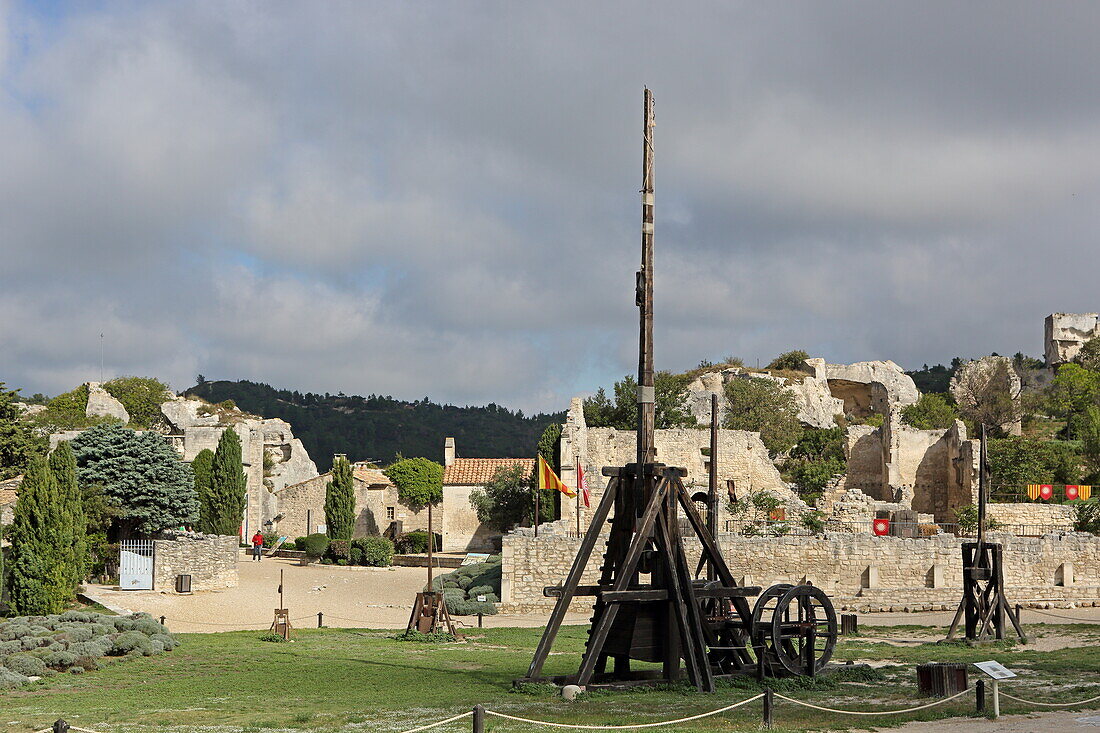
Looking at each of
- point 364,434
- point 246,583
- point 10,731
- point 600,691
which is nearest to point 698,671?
point 600,691

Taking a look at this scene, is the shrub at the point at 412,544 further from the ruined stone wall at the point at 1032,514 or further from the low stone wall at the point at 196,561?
the ruined stone wall at the point at 1032,514

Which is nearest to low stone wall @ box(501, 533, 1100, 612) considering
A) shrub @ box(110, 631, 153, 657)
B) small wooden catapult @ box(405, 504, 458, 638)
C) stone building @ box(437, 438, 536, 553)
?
small wooden catapult @ box(405, 504, 458, 638)

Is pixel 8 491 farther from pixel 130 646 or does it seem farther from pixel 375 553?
pixel 130 646

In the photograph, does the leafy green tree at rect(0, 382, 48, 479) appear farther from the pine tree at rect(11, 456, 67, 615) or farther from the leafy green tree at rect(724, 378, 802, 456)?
the leafy green tree at rect(724, 378, 802, 456)

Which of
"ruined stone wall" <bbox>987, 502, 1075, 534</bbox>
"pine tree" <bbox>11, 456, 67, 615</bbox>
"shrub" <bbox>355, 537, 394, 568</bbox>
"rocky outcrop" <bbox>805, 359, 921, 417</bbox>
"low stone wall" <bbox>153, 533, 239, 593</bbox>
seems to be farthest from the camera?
"rocky outcrop" <bbox>805, 359, 921, 417</bbox>

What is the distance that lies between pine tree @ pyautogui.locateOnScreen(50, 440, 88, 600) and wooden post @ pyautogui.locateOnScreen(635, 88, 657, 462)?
60.7ft

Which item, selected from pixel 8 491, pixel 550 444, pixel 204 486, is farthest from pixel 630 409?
pixel 8 491

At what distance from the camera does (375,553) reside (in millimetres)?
43156

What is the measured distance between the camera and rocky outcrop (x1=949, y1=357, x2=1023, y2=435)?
63.7 metres

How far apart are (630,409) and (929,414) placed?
2226 centimetres

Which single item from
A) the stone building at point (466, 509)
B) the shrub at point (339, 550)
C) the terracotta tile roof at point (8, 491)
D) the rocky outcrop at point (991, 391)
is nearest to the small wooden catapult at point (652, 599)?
the shrub at point (339, 550)

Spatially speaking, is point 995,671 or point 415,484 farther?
point 415,484

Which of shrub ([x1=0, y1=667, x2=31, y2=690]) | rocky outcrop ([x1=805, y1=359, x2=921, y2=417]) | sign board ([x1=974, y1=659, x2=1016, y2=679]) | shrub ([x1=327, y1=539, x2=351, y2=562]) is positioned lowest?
shrub ([x1=0, y1=667, x2=31, y2=690])

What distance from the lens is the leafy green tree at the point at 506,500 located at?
165ft
